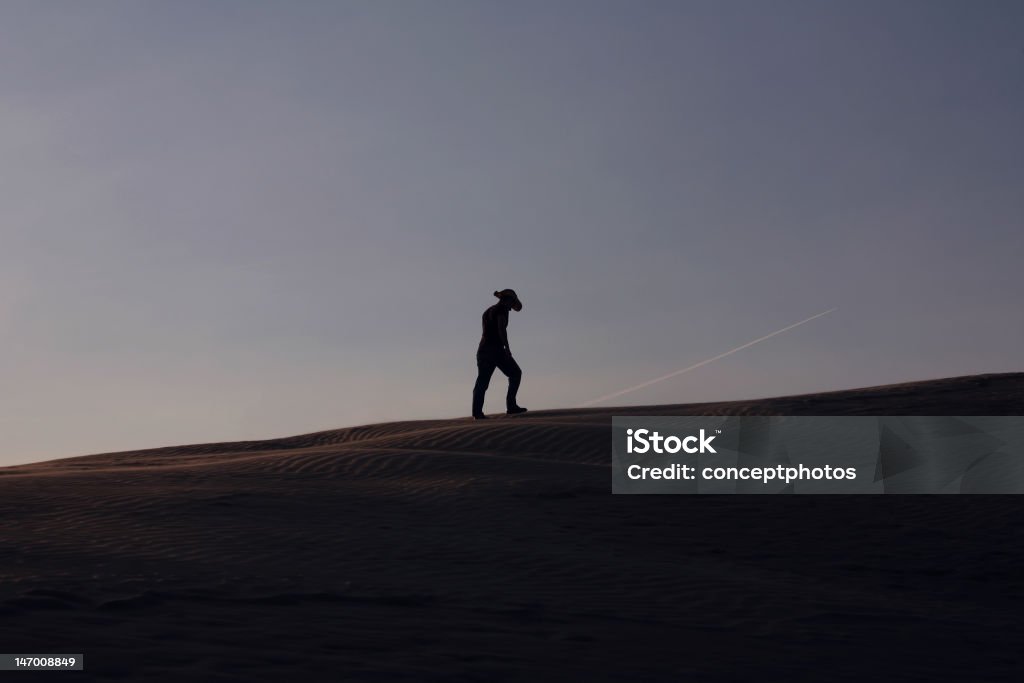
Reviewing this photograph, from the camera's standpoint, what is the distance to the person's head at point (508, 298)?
17281mm

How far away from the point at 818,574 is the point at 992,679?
10.1 feet

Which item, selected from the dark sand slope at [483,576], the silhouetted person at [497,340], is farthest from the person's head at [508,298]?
the dark sand slope at [483,576]

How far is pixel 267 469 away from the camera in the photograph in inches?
526

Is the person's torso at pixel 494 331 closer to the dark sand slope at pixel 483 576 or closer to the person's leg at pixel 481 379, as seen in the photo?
the person's leg at pixel 481 379

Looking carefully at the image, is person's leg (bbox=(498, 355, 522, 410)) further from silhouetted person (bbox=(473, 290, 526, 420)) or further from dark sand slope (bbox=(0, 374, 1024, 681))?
dark sand slope (bbox=(0, 374, 1024, 681))

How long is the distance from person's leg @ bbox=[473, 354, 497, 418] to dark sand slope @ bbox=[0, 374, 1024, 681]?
3.42 m

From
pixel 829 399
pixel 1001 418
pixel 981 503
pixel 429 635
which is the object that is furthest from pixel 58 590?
pixel 829 399

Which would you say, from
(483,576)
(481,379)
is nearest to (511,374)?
(481,379)

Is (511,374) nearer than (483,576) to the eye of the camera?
No

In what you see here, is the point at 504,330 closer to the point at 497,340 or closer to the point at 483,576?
the point at 497,340

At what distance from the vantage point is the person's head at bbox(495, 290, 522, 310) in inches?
680

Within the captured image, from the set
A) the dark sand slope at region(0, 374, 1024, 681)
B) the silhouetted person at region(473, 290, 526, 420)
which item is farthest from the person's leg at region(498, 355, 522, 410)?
the dark sand slope at region(0, 374, 1024, 681)

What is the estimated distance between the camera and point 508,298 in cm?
1730

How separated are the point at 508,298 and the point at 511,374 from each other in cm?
121
